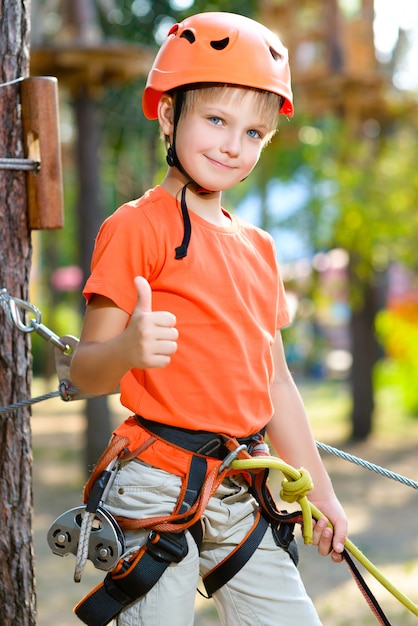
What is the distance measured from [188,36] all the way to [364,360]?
10.5 meters

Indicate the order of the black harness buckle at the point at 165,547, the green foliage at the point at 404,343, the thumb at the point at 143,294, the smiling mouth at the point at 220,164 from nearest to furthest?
the thumb at the point at 143,294, the black harness buckle at the point at 165,547, the smiling mouth at the point at 220,164, the green foliage at the point at 404,343

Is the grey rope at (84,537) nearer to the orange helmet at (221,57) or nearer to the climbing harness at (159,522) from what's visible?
the climbing harness at (159,522)

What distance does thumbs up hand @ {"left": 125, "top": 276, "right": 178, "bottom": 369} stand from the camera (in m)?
1.61

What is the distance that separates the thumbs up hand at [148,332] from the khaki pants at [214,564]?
397 mm

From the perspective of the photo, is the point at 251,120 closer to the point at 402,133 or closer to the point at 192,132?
the point at 192,132

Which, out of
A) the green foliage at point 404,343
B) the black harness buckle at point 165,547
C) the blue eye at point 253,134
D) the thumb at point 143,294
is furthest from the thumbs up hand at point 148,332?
the green foliage at point 404,343

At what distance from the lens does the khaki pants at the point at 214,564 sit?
6.22ft

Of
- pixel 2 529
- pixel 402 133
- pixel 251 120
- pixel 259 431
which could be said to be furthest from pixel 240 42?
pixel 402 133

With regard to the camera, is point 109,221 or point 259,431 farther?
point 259,431

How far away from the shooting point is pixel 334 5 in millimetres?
9625

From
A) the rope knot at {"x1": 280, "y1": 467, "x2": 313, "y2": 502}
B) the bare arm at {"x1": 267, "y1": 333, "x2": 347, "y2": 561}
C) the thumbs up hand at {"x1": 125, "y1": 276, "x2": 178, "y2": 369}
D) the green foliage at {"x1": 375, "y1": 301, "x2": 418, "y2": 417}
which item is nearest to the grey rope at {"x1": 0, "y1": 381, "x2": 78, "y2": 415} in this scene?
the bare arm at {"x1": 267, "y1": 333, "x2": 347, "y2": 561}

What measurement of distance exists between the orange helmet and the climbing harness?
0.75 metres

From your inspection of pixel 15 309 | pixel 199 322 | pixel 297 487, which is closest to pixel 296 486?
pixel 297 487

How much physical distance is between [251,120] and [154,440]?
0.72 metres
